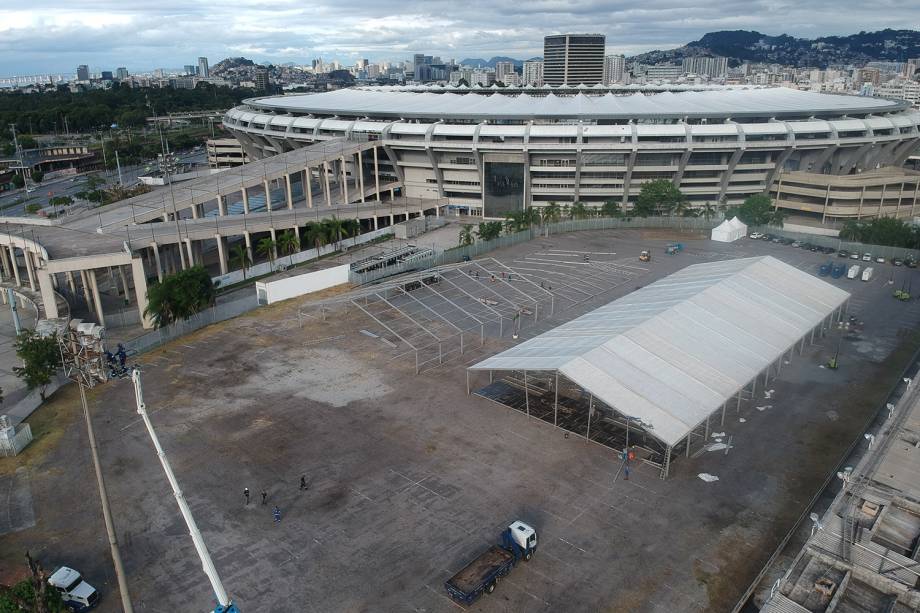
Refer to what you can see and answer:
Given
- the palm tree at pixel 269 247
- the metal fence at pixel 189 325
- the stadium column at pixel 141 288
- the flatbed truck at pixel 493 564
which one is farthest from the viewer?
the palm tree at pixel 269 247

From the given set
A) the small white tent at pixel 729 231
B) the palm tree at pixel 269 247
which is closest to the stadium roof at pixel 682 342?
the small white tent at pixel 729 231

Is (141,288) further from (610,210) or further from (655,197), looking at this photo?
(655,197)

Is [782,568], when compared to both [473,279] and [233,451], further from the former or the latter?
[473,279]

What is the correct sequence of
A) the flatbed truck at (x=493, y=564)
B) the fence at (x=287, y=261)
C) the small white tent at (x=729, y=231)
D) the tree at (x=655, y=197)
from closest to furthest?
the flatbed truck at (x=493, y=564)
the fence at (x=287, y=261)
the small white tent at (x=729, y=231)
the tree at (x=655, y=197)

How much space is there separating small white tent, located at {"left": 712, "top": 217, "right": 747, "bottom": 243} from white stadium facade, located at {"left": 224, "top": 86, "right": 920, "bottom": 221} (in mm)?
17497

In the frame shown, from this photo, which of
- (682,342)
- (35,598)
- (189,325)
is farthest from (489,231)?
(35,598)

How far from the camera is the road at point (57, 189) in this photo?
354 feet

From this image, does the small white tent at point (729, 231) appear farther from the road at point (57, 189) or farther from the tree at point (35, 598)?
the road at point (57, 189)

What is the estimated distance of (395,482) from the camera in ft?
103

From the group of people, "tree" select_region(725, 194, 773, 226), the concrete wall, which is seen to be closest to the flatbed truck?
the group of people

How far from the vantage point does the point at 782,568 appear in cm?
2544

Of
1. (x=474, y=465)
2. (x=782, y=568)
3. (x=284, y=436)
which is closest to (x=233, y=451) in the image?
(x=284, y=436)

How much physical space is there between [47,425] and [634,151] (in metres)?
77.7

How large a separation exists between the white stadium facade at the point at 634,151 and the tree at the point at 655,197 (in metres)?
6.33
